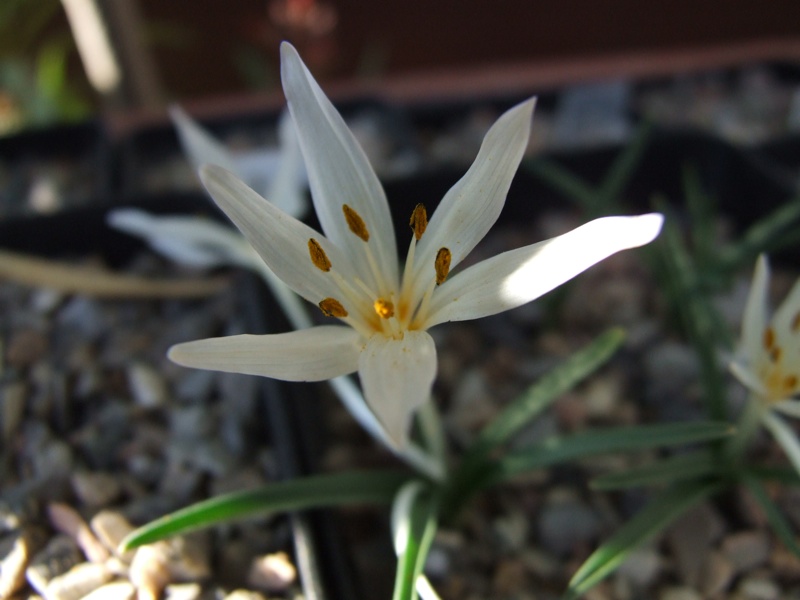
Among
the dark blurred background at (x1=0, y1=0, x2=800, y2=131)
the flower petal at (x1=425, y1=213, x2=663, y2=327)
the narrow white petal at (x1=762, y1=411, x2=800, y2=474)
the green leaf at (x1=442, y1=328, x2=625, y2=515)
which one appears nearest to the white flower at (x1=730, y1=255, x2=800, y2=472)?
the narrow white petal at (x1=762, y1=411, x2=800, y2=474)

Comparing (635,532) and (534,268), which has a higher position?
(534,268)

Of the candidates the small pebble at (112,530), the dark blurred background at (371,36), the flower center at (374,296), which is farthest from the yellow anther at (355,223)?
the dark blurred background at (371,36)

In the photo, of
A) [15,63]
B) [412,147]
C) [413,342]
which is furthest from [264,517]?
[15,63]

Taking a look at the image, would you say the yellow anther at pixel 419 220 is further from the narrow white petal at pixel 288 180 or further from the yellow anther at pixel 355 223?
the narrow white petal at pixel 288 180

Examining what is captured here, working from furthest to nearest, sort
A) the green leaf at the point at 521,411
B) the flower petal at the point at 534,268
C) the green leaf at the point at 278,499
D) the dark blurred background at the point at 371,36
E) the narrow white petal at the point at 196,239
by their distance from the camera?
the dark blurred background at the point at 371,36, the narrow white petal at the point at 196,239, the green leaf at the point at 521,411, the green leaf at the point at 278,499, the flower petal at the point at 534,268

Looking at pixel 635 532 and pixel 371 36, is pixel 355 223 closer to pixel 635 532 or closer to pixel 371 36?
pixel 635 532

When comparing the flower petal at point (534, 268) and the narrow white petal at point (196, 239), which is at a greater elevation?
the narrow white petal at point (196, 239)

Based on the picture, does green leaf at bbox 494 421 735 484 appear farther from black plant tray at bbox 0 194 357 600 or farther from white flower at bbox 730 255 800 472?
black plant tray at bbox 0 194 357 600

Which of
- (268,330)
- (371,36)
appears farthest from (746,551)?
(371,36)
